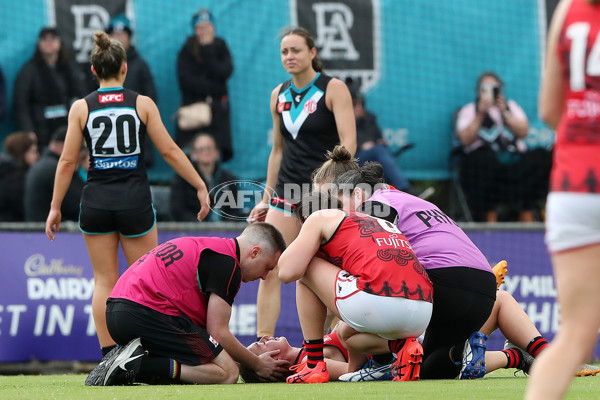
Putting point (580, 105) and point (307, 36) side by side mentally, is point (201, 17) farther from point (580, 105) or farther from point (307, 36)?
point (580, 105)

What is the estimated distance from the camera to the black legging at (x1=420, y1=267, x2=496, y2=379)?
4914mm

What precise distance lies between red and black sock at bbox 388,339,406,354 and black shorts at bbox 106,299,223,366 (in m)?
0.95

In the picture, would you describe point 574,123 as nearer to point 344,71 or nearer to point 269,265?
point 269,265

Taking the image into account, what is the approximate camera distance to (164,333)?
5.00 m

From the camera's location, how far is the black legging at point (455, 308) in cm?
491

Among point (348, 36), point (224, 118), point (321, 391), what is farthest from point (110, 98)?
point (348, 36)

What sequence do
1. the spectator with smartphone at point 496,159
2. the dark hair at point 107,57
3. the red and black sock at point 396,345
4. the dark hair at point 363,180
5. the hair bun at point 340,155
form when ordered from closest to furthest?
the red and black sock at point 396,345
the dark hair at point 363,180
the hair bun at point 340,155
the dark hair at point 107,57
the spectator with smartphone at point 496,159

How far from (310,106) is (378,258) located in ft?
7.40

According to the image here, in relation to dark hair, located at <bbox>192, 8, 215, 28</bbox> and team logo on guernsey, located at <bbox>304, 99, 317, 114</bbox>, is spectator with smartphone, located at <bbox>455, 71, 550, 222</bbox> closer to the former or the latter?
dark hair, located at <bbox>192, 8, 215, 28</bbox>

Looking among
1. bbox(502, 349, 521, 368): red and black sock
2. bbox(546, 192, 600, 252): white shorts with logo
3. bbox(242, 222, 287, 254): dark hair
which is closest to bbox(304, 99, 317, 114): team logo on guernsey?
bbox(242, 222, 287, 254): dark hair

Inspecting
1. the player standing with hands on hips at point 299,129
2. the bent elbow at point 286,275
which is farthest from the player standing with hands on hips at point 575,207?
the player standing with hands on hips at point 299,129

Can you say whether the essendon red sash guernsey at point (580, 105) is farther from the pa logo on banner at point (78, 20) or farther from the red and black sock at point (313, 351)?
the pa logo on banner at point (78, 20)

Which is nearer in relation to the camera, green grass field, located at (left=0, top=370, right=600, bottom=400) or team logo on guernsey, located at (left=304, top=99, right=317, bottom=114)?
green grass field, located at (left=0, top=370, right=600, bottom=400)

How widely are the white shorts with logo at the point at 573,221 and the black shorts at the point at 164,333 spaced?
2.67m
